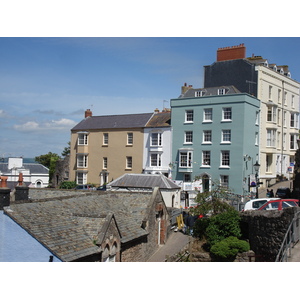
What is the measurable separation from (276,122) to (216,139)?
8.86m

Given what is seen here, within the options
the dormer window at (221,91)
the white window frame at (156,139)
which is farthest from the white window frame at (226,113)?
the white window frame at (156,139)

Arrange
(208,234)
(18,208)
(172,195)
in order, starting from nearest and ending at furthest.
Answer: (18,208) < (208,234) < (172,195)

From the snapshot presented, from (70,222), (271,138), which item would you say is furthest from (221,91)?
(70,222)

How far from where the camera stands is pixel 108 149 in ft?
111

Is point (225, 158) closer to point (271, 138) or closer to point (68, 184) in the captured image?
point (271, 138)

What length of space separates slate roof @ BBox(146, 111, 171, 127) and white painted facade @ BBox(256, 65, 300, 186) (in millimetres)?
8356

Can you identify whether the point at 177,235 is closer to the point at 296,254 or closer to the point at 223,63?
the point at 296,254

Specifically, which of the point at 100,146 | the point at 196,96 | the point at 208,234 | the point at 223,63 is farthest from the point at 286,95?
the point at 208,234

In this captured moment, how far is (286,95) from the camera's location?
3916cm

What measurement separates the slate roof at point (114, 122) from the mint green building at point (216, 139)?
3108 millimetres

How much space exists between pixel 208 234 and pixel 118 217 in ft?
12.3

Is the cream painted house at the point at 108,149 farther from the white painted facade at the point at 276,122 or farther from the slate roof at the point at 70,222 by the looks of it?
the slate roof at the point at 70,222

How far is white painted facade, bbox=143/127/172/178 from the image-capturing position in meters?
34.4

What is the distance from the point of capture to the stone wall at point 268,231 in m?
12.5
